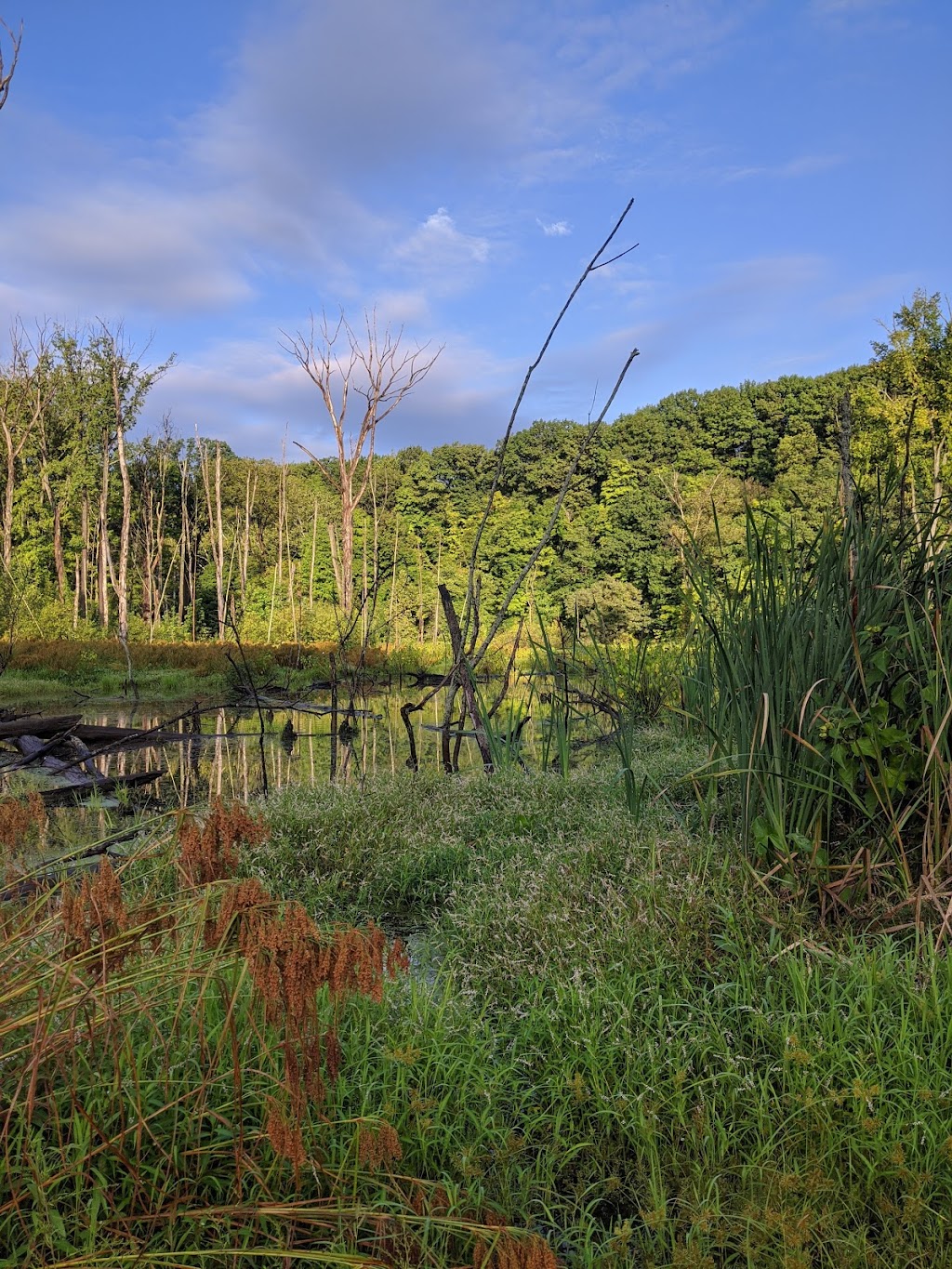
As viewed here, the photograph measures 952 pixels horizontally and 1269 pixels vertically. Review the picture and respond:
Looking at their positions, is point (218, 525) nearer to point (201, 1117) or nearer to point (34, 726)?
point (34, 726)

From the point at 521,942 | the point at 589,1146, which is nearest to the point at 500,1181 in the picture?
the point at 589,1146

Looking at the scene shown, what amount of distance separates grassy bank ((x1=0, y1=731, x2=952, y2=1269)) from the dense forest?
61.4 feet

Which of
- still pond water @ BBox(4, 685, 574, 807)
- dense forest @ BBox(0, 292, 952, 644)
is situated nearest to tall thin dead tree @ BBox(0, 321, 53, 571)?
dense forest @ BBox(0, 292, 952, 644)

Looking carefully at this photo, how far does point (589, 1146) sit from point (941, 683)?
185cm

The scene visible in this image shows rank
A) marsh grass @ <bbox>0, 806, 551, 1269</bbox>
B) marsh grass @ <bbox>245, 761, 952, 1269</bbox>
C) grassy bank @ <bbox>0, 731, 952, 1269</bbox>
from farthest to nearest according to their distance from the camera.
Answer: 1. marsh grass @ <bbox>245, 761, 952, 1269</bbox>
2. grassy bank @ <bbox>0, 731, 952, 1269</bbox>
3. marsh grass @ <bbox>0, 806, 551, 1269</bbox>

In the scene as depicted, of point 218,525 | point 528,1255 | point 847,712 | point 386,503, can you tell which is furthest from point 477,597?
point 386,503

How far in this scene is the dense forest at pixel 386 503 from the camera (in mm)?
24359

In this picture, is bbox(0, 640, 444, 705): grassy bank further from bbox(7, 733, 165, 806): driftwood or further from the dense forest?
bbox(7, 733, 165, 806): driftwood

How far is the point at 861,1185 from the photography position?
5.89 ft

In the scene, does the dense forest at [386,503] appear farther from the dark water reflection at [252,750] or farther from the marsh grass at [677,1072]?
the marsh grass at [677,1072]

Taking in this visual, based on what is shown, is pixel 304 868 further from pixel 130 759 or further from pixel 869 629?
pixel 130 759

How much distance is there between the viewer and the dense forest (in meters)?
24.4

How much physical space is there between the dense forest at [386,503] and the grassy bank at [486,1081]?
61.4ft

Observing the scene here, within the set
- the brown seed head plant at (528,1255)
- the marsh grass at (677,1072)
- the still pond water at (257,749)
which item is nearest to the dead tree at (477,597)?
the still pond water at (257,749)
